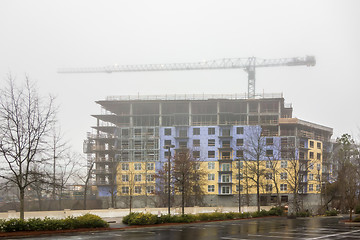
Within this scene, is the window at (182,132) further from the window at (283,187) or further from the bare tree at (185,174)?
the bare tree at (185,174)

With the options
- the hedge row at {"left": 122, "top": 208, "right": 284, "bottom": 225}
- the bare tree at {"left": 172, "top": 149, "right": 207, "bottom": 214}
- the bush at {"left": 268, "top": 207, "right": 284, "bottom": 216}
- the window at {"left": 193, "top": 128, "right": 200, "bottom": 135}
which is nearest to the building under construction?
the window at {"left": 193, "top": 128, "right": 200, "bottom": 135}

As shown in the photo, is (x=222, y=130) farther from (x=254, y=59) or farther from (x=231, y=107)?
(x=254, y=59)

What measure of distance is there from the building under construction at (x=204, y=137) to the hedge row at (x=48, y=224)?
66.1 metres

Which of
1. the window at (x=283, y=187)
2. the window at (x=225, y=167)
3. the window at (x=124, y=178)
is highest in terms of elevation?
the window at (x=225, y=167)

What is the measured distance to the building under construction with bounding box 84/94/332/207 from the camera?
100250 mm

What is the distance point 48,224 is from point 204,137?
258ft

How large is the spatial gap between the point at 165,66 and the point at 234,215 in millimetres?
140472

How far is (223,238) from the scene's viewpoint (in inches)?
1025

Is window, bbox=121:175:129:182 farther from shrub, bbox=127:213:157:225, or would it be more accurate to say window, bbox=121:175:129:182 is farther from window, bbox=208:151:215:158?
shrub, bbox=127:213:157:225

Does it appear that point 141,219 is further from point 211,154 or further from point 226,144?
point 226,144

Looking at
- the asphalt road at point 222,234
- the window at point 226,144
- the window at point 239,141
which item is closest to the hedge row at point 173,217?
the asphalt road at point 222,234

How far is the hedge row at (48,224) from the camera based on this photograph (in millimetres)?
26469

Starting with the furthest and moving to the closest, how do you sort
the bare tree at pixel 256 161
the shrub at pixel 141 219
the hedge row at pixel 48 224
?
the bare tree at pixel 256 161, the shrub at pixel 141 219, the hedge row at pixel 48 224

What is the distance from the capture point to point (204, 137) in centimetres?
10531
